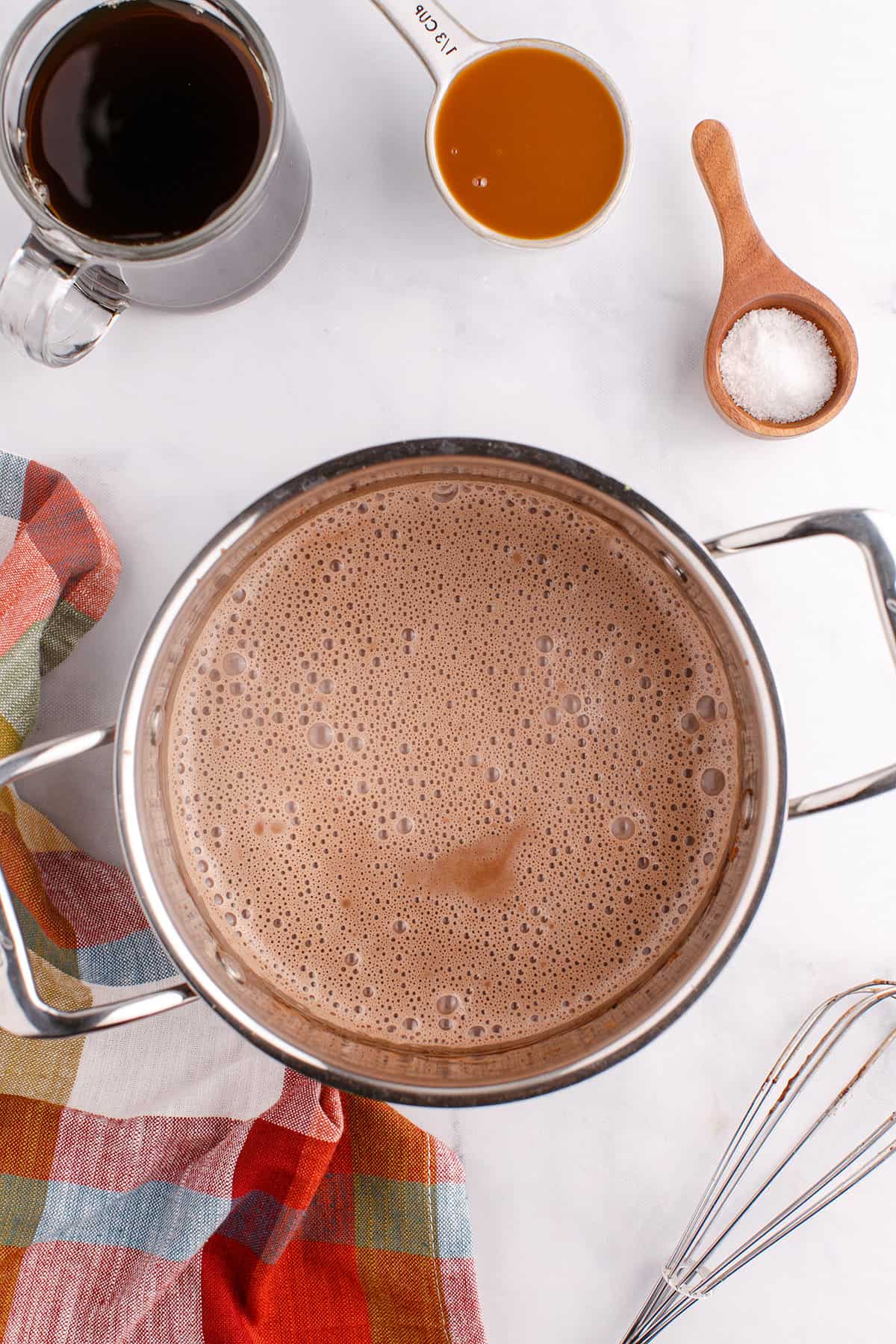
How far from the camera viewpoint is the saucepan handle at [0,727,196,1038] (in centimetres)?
66

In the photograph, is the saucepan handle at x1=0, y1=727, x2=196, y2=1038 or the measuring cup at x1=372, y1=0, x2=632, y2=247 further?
the measuring cup at x1=372, y1=0, x2=632, y2=247

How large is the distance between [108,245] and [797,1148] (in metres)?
0.88

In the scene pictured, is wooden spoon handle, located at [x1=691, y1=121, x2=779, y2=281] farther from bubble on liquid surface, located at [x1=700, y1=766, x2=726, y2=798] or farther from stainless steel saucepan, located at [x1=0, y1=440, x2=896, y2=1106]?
bubble on liquid surface, located at [x1=700, y1=766, x2=726, y2=798]

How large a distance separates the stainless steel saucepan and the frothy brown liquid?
0.03 metres

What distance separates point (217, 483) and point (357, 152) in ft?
0.94

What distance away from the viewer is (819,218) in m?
0.86

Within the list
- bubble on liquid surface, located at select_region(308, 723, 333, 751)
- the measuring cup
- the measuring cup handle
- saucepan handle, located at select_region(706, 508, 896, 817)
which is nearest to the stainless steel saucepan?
saucepan handle, located at select_region(706, 508, 896, 817)

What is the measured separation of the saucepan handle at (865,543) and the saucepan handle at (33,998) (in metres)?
0.45

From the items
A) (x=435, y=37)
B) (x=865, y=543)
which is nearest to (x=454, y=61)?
(x=435, y=37)

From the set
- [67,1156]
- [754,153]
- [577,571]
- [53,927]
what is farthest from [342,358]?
[67,1156]

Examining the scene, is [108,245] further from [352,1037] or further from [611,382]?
[352,1037]

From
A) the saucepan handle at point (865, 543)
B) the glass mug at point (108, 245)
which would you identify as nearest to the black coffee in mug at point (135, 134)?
the glass mug at point (108, 245)

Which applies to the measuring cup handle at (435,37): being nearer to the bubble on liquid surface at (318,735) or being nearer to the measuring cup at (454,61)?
the measuring cup at (454,61)

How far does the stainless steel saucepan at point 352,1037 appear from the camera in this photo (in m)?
0.67
